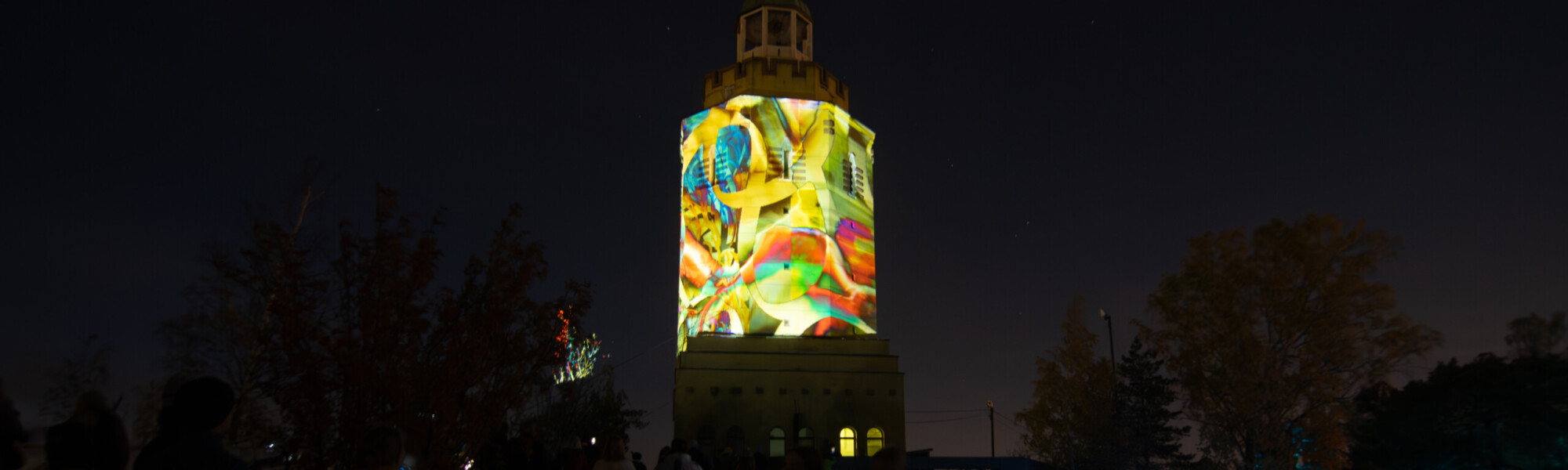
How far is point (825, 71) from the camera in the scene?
4519 cm

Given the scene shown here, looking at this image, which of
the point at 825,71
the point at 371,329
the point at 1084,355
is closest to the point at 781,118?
the point at 825,71

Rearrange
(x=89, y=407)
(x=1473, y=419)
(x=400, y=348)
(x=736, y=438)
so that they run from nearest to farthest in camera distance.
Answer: (x=89, y=407) < (x=400, y=348) < (x=1473, y=419) < (x=736, y=438)

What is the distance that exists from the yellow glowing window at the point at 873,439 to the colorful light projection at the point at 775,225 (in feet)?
13.0

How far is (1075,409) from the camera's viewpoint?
1427 inches

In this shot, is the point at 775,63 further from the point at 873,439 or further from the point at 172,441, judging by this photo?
the point at 172,441

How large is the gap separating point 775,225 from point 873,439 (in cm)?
868

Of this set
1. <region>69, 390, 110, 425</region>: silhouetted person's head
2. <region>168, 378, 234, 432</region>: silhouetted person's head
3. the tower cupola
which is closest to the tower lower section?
the tower cupola

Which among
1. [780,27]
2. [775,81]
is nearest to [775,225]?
[775,81]

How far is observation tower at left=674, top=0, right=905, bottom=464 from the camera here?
38594 millimetres

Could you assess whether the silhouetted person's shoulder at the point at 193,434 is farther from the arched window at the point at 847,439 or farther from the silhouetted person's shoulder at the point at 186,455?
the arched window at the point at 847,439

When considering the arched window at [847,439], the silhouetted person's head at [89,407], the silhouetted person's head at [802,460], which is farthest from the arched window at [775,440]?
the silhouetted person's head at [89,407]

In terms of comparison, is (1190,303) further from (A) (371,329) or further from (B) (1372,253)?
(A) (371,329)

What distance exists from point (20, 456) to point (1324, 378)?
1065 inches

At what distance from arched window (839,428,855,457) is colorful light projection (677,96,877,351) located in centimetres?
387
